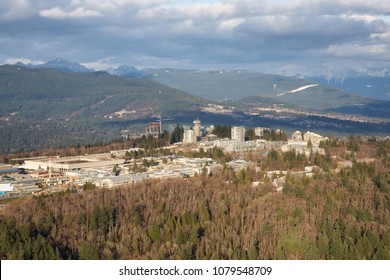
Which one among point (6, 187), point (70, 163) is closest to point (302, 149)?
point (70, 163)

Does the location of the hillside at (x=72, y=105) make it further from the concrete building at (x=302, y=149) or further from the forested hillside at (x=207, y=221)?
the forested hillside at (x=207, y=221)

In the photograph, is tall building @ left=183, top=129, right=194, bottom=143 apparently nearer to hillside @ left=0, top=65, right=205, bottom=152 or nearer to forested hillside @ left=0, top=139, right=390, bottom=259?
forested hillside @ left=0, top=139, right=390, bottom=259

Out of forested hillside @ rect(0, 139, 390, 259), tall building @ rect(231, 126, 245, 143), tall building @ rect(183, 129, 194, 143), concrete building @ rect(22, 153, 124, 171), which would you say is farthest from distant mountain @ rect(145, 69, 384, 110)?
forested hillside @ rect(0, 139, 390, 259)

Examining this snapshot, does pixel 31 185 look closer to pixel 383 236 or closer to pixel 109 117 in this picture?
pixel 383 236

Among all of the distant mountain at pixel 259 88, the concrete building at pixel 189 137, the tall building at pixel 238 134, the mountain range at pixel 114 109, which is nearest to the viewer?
the tall building at pixel 238 134

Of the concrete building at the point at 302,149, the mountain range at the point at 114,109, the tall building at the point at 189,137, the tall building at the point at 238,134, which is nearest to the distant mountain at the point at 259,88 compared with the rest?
the mountain range at the point at 114,109

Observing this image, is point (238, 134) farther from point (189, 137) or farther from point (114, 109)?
point (114, 109)
